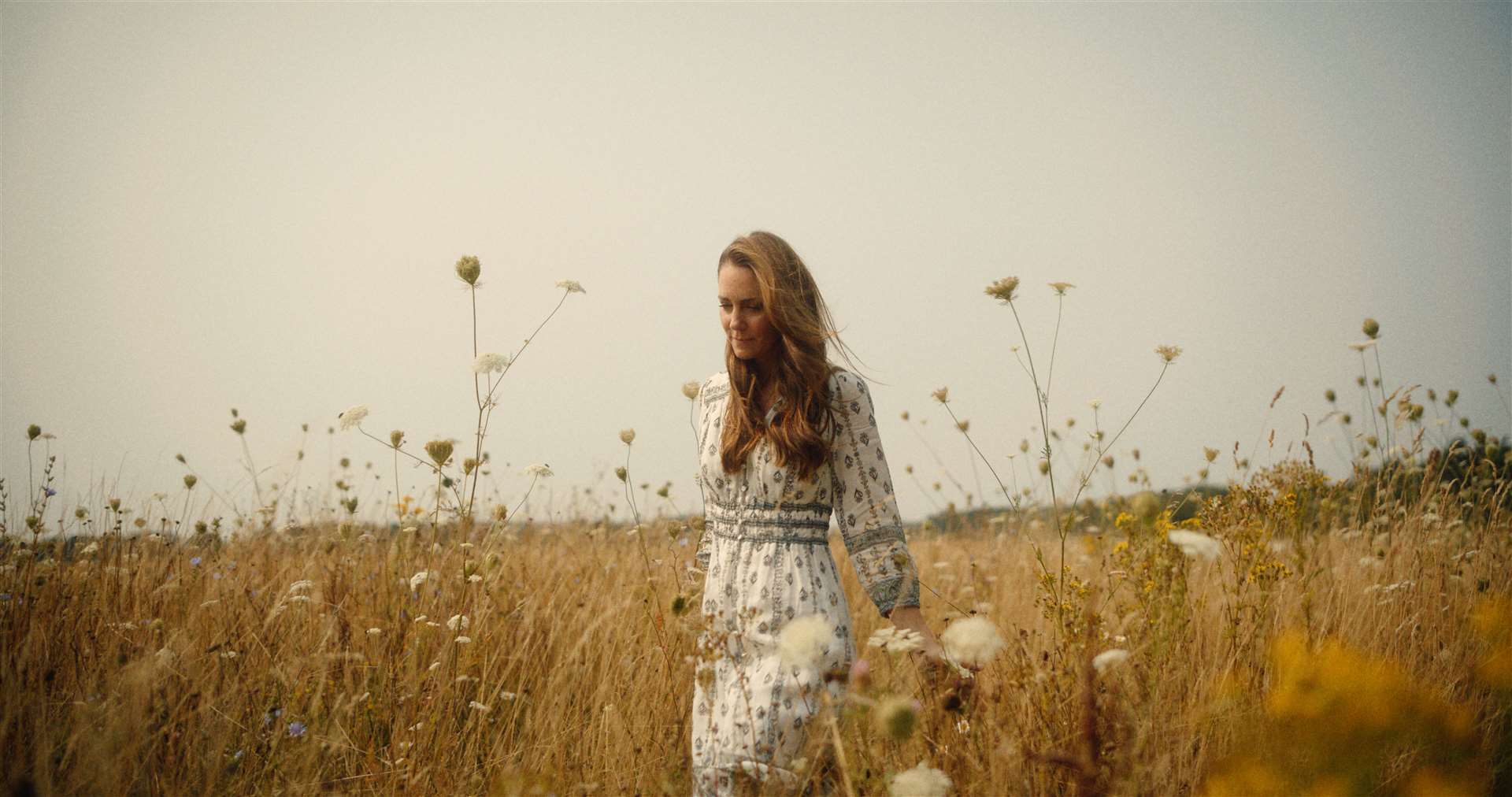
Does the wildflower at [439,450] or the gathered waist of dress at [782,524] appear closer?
the gathered waist of dress at [782,524]

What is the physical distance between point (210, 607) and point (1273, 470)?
4.33 meters

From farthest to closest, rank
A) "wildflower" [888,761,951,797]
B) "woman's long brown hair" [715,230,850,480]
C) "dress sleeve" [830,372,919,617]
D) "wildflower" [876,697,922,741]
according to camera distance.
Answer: "woman's long brown hair" [715,230,850,480] → "dress sleeve" [830,372,919,617] → "wildflower" [888,761,951,797] → "wildflower" [876,697,922,741]

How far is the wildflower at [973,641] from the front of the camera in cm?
130

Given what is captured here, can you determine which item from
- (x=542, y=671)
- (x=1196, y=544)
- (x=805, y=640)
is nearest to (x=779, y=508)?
(x=805, y=640)

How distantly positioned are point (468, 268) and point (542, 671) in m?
1.82

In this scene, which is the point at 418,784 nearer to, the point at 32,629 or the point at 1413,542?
the point at 32,629

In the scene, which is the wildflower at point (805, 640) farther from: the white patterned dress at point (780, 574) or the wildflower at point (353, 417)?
the wildflower at point (353, 417)

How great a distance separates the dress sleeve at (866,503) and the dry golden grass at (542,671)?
0.36 meters

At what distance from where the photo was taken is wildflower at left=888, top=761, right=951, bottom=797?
1.25 metres

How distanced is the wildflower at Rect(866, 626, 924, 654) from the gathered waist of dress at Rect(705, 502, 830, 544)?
0.62 meters

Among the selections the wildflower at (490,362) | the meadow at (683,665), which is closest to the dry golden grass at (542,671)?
the meadow at (683,665)

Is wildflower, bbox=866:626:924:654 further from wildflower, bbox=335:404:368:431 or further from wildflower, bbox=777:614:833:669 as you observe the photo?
wildflower, bbox=335:404:368:431

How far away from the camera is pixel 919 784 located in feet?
4.10

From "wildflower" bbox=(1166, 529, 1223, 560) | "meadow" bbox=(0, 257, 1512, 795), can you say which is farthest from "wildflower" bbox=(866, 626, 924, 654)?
"wildflower" bbox=(1166, 529, 1223, 560)
